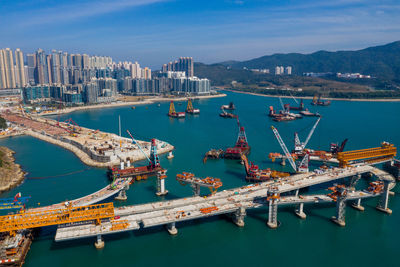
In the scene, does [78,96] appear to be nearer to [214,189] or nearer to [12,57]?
[12,57]

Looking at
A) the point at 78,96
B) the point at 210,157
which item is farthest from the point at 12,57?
the point at 210,157

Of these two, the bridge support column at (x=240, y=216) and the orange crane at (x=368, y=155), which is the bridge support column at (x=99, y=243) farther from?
the orange crane at (x=368, y=155)

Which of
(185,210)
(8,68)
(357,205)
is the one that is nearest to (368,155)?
(357,205)

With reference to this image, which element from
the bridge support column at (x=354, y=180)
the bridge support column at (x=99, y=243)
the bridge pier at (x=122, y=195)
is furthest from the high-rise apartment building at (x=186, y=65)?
the bridge support column at (x=99, y=243)

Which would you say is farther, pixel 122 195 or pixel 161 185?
pixel 161 185

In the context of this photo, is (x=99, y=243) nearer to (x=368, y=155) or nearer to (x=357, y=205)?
(x=357, y=205)

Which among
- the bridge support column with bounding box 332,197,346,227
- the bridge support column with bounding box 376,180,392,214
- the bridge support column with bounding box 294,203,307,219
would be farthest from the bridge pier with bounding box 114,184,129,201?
the bridge support column with bounding box 376,180,392,214
